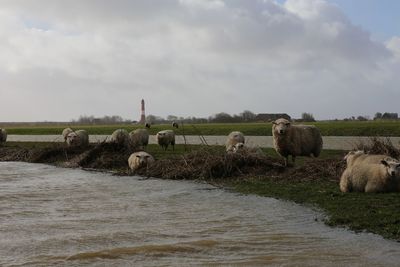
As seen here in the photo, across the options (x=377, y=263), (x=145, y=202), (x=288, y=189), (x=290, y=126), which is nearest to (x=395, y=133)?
(x=290, y=126)

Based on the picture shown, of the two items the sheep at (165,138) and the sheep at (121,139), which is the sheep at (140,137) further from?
the sheep at (121,139)

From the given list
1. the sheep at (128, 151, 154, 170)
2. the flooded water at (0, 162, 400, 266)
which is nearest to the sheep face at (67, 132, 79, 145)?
the sheep at (128, 151, 154, 170)

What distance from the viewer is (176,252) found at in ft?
29.0

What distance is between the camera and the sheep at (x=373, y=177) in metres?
13.4

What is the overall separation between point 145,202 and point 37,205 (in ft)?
9.72

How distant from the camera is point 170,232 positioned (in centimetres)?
1041

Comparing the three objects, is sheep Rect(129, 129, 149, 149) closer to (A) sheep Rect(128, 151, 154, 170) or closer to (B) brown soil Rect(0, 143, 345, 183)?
(B) brown soil Rect(0, 143, 345, 183)

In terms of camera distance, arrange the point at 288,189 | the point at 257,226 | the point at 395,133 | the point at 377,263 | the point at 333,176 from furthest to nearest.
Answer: the point at 395,133 → the point at 333,176 → the point at 288,189 → the point at 257,226 → the point at 377,263

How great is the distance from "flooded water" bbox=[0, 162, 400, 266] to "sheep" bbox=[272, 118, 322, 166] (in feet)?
20.4

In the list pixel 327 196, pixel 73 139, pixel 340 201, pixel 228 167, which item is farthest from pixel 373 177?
pixel 73 139

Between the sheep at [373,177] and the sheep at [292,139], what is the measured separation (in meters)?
6.94

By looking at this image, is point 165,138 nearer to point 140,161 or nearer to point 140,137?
point 140,137

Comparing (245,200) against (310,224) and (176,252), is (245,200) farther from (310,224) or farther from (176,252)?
(176,252)

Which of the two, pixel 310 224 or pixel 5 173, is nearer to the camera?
pixel 310 224
